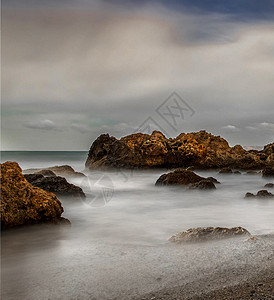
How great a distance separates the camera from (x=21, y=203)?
203 inches

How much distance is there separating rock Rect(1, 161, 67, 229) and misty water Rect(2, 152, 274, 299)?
182 millimetres

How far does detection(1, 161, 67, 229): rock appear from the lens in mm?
5015

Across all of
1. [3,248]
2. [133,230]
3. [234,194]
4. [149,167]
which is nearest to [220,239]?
[133,230]

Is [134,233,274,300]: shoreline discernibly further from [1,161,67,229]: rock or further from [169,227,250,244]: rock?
[1,161,67,229]: rock

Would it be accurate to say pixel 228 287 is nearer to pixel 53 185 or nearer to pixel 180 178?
pixel 53 185

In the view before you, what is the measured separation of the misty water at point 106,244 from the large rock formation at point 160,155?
12472 millimetres

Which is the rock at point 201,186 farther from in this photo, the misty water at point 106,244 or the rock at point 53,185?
the rock at point 53,185

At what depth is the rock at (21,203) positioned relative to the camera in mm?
5015

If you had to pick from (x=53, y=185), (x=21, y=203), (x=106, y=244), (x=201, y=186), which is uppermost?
(x=53, y=185)

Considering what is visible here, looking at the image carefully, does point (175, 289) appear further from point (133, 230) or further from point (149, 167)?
point (149, 167)

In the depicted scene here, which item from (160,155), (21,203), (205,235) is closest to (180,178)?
(205,235)

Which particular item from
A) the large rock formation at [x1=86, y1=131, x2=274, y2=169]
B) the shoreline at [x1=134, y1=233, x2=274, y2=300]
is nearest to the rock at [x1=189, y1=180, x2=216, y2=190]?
the shoreline at [x1=134, y1=233, x2=274, y2=300]

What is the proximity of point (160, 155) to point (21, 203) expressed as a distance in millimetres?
17626

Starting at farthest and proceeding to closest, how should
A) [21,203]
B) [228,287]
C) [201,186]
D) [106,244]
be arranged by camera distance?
[201,186] < [21,203] < [106,244] < [228,287]
